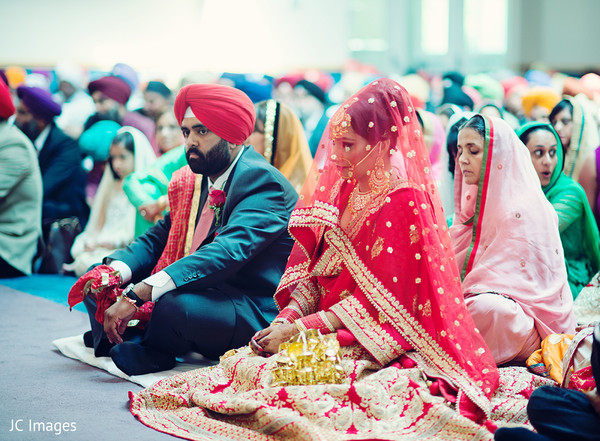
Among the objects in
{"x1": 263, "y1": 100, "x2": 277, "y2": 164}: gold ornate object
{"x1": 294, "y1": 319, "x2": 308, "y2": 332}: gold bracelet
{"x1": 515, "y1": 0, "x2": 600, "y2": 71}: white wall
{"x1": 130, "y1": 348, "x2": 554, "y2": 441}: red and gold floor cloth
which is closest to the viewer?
{"x1": 130, "y1": 348, "x2": 554, "y2": 441}: red and gold floor cloth

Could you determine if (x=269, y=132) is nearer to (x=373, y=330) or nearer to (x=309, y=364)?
(x=373, y=330)

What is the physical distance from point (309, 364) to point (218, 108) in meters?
1.31

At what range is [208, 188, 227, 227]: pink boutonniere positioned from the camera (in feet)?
10.7

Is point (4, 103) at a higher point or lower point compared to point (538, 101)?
higher

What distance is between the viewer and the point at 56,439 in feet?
7.84

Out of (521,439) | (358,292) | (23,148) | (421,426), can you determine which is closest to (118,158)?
(23,148)

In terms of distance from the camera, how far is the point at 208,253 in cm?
298

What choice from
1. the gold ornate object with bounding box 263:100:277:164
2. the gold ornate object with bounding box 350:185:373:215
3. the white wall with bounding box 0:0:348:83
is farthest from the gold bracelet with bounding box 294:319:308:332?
the white wall with bounding box 0:0:348:83

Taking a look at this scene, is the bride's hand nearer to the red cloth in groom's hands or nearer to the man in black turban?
the red cloth in groom's hands

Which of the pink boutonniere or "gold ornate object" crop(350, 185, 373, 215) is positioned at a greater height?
"gold ornate object" crop(350, 185, 373, 215)

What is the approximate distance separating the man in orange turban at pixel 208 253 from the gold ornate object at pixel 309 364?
0.64 m

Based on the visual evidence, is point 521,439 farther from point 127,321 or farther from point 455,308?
point 127,321

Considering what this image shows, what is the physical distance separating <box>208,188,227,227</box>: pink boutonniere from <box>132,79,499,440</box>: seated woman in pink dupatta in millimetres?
586

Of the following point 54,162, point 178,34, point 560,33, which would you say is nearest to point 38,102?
→ point 54,162
